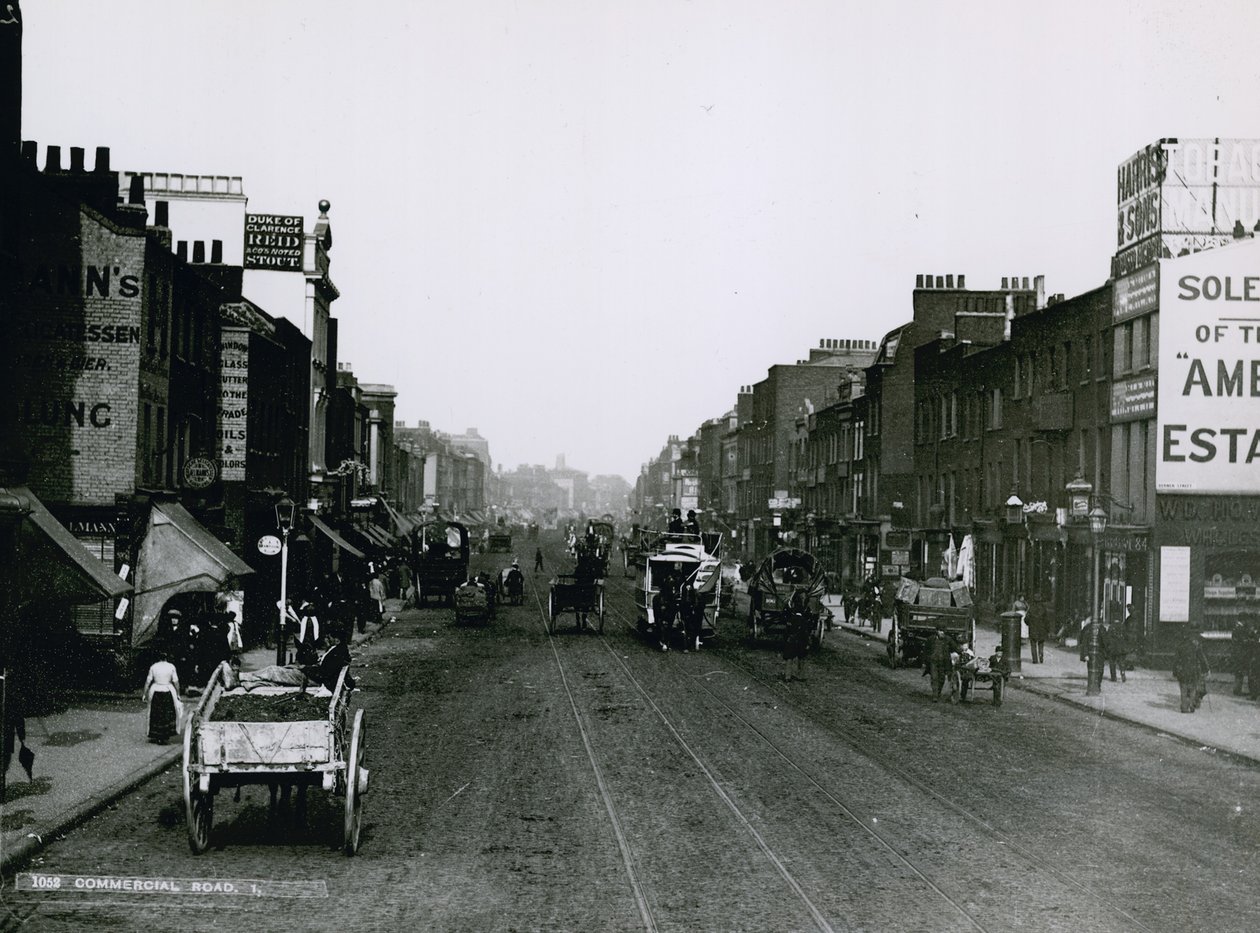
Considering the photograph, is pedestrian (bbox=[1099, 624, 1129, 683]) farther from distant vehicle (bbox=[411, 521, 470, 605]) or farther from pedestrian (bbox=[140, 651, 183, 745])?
distant vehicle (bbox=[411, 521, 470, 605])

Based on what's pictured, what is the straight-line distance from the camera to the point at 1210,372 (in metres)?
27.5

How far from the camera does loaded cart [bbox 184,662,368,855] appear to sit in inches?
415

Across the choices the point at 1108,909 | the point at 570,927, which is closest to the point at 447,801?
the point at 570,927

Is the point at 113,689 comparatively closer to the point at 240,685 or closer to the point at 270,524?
the point at 240,685

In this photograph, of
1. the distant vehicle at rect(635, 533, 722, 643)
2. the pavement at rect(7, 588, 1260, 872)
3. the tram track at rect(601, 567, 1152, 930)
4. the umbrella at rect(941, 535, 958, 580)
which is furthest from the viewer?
the umbrella at rect(941, 535, 958, 580)

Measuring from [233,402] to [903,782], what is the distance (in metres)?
23.2

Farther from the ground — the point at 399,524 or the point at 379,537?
the point at 399,524

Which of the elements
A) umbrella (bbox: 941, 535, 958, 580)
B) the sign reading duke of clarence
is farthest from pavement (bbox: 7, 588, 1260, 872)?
umbrella (bbox: 941, 535, 958, 580)

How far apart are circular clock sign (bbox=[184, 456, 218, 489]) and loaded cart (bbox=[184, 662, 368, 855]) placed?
15.8 m

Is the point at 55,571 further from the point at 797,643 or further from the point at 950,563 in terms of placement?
the point at 950,563

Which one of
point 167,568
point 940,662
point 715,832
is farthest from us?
point 167,568

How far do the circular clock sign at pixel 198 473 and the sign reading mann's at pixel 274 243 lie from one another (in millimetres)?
22627

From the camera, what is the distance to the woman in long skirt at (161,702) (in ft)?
53.2

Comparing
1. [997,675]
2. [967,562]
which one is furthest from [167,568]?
[967,562]
